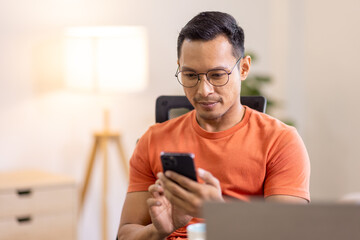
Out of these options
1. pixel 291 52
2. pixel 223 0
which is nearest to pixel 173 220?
pixel 223 0

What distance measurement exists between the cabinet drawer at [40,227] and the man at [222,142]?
1294 millimetres

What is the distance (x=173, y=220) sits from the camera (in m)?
1.30

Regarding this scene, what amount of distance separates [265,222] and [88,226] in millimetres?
2647

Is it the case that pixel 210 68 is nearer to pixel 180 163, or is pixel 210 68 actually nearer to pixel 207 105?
pixel 207 105

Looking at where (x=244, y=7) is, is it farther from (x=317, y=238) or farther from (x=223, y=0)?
(x=317, y=238)

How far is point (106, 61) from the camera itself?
2844mm

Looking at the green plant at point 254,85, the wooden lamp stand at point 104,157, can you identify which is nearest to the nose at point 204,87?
the wooden lamp stand at point 104,157

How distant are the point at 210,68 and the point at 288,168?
310mm

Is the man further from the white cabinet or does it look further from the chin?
the white cabinet

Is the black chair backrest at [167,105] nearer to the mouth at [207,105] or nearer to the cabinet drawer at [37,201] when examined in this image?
the mouth at [207,105]

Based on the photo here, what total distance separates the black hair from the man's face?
1 cm

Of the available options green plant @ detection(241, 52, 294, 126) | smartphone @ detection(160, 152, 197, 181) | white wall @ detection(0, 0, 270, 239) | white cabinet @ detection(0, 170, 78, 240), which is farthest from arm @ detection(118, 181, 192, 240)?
green plant @ detection(241, 52, 294, 126)

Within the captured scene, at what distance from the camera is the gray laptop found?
75 cm

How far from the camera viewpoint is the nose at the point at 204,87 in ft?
4.60
